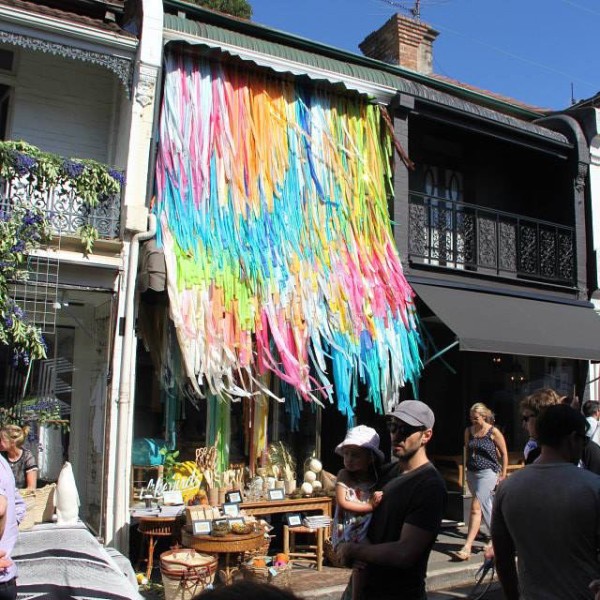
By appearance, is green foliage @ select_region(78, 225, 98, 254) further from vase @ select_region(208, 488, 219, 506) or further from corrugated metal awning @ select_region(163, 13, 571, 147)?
vase @ select_region(208, 488, 219, 506)

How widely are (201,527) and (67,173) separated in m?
4.12

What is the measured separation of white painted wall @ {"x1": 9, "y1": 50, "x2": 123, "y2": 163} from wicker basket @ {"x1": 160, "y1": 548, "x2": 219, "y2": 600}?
16.7 feet

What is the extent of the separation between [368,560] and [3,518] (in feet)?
6.18

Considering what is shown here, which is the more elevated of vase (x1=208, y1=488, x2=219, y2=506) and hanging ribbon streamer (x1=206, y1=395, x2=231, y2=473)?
hanging ribbon streamer (x1=206, y1=395, x2=231, y2=473)

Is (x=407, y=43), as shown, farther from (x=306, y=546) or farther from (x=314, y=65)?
(x=306, y=546)

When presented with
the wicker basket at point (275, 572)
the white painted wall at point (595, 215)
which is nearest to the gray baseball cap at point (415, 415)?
the wicker basket at point (275, 572)

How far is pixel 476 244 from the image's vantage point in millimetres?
10391

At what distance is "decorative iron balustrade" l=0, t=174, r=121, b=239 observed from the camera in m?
7.17

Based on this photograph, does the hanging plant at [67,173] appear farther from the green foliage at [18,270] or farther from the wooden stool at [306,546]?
the wooden stool at [306,546]

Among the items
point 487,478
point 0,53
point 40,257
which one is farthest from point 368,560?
point 0,53

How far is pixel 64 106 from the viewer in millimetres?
8398

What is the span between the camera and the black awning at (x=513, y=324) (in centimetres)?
845

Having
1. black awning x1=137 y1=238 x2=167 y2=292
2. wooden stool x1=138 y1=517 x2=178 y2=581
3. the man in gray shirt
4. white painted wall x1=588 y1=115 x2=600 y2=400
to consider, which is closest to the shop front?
white painted wall x1=588 y1=115 x2=600 y2=400

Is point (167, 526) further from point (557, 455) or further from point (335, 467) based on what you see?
point (557, 455)
